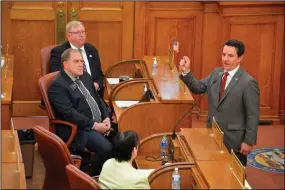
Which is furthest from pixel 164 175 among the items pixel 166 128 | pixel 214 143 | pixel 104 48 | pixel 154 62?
pixel 104 48

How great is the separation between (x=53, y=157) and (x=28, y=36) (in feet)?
9.77

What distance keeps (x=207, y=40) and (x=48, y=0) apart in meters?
1.77

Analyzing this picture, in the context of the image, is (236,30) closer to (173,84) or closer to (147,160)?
(173,84)

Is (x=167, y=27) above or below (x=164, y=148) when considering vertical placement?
above

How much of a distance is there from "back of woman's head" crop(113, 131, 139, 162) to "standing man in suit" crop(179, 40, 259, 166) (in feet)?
3.31

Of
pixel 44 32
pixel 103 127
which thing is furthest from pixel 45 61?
pixel 103 127

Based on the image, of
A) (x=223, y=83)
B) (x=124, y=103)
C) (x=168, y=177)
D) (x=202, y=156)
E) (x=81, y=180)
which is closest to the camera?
(x=81, y=180)

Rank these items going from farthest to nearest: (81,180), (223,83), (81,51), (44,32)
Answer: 1. (44,32)
2. (81,51)
3. (223,83)
4. (81,180)

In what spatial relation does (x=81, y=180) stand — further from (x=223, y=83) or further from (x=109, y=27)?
(x=109, y=27)

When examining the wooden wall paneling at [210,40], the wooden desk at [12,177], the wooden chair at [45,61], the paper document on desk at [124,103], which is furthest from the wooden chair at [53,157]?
the wooden wall paneling at [210,40]

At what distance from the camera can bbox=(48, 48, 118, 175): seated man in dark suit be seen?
17.5 feet

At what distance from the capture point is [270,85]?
7.51 m

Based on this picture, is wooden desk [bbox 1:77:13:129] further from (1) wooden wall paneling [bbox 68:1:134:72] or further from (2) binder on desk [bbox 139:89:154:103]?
(1) wooden wall paneling [bbox 68:1:134:72]

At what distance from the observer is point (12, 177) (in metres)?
3.96
